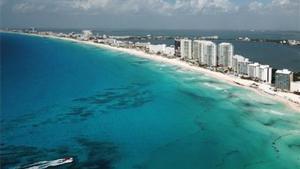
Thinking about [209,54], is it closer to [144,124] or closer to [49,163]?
[144,124]

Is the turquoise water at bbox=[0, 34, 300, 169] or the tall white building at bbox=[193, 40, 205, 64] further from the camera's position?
the tall white building at bbox=[193, 40, 205, 64]

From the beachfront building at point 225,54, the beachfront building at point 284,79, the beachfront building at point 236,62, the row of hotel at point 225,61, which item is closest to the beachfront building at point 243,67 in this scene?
the row of hotel at point 225,61

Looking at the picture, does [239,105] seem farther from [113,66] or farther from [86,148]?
[113,66]

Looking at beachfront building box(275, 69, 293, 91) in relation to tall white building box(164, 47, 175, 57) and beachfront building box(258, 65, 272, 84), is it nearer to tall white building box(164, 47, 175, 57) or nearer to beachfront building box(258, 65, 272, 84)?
beachfront building box(258, 65, 272, 84)

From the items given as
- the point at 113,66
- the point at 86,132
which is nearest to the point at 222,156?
the point at 86,132

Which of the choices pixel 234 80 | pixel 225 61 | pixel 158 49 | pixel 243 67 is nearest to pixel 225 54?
pixel 225 61

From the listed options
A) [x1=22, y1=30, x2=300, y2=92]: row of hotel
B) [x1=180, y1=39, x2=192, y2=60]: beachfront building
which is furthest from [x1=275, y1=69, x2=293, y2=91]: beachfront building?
[x1=180, y1=39, x2=192, y2=60]: beachfront building
